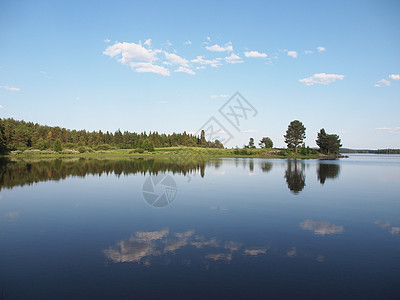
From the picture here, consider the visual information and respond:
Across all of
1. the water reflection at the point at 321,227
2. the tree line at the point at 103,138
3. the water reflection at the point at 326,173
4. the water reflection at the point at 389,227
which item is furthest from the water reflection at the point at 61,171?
the tree line at the point at 103,138

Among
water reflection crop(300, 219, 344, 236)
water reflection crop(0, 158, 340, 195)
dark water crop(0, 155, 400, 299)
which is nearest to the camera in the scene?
dark water crop(0, 155, 400, 299)

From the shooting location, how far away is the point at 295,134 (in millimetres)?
109500

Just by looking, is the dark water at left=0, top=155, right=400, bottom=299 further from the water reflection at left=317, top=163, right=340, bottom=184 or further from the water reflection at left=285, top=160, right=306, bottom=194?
the water reflection at left=317, top=163, right=340, bottom=184

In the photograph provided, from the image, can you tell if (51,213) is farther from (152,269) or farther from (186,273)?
(186,273)

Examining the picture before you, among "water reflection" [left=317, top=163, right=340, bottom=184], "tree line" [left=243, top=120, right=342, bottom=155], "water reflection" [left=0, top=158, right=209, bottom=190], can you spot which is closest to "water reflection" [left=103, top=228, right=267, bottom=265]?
"water reflection" [left=0, top=158, right=209, bottom=190]

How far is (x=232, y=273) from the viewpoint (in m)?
7.38

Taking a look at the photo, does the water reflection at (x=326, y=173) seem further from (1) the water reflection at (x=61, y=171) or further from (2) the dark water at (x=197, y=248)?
(1) the water reflection at (x=61, y=171)

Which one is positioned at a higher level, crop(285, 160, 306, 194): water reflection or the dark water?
crop(285, 160, 306, 194): water reflection

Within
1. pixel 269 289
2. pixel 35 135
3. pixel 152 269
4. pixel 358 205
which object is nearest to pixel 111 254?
pixel 152 269

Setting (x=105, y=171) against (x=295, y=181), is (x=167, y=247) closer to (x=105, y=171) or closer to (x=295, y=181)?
(x=295, y=181)

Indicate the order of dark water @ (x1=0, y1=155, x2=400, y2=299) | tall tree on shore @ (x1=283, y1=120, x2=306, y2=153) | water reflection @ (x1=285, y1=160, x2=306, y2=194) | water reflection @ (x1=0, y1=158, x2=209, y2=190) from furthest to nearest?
tall tree on shore @ (x1=283, y1=120, x2=306, y2=153)
water reflection @ (x1=0, y1=158, x2=209, y2=190)
water reflection @ (x1=285, y1=160, x2=306, y2=194)
dark water @ (x1=0, y1=155, x2=400, y2=299)

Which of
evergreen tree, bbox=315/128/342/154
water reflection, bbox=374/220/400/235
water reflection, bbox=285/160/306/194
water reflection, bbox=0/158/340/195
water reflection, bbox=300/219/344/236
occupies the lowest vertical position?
water reflection, bbox=374/220/400/235

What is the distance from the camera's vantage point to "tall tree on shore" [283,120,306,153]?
10919cm

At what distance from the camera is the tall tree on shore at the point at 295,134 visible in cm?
10919
